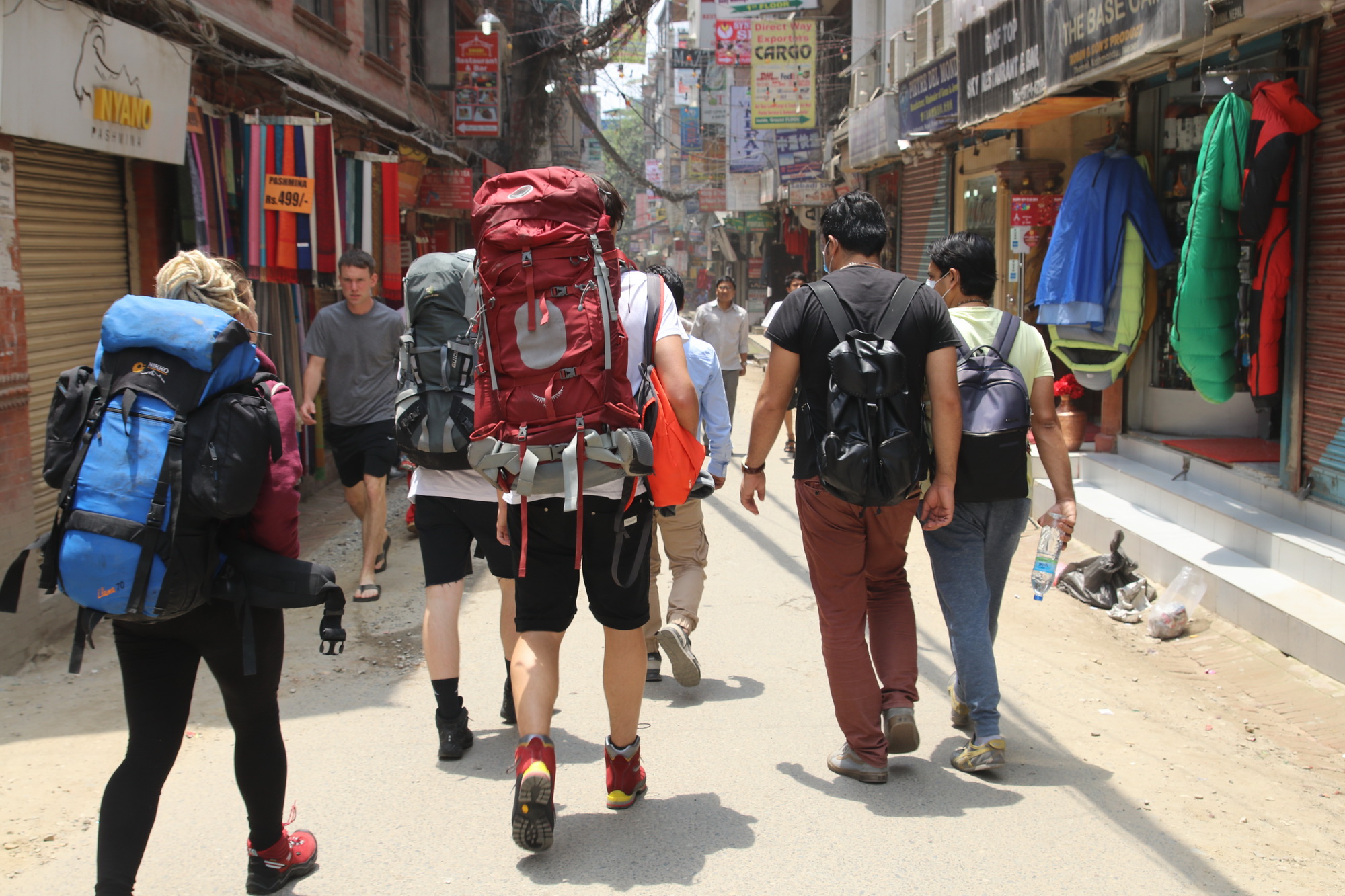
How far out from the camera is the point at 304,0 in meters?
11.9

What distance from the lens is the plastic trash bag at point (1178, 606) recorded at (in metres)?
5.93

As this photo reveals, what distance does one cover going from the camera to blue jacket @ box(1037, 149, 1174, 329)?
26.2 ft

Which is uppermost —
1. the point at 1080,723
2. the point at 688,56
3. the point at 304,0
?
the point at 688,56

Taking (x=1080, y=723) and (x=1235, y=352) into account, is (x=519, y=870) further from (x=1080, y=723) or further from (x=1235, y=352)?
(x=1235, y=352)

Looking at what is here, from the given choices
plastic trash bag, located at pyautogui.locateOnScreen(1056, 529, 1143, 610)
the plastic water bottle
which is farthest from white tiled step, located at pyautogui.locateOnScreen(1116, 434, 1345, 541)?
the plastic water bottle

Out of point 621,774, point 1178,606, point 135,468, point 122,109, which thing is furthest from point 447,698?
point 122,109

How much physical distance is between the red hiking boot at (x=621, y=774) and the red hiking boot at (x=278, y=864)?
97 cm

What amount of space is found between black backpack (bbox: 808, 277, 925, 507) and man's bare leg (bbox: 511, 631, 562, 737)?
1.11m

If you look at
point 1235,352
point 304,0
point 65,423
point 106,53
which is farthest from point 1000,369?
point 304,0

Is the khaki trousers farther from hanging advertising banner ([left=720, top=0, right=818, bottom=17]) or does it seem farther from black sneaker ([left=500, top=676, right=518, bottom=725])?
hanging advertising banner ([left=720, top=0, right=818, bottom=17])

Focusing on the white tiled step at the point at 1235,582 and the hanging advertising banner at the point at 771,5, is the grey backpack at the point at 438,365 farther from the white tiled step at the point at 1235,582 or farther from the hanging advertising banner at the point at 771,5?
the hanging advertising banner at the point at 771,5

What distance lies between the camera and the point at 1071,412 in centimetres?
902

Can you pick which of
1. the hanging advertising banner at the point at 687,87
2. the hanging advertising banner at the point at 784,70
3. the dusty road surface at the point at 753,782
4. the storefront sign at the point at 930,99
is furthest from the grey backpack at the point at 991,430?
the hanging advertising banner at the point at 687,87

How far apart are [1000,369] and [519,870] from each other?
242 cm
